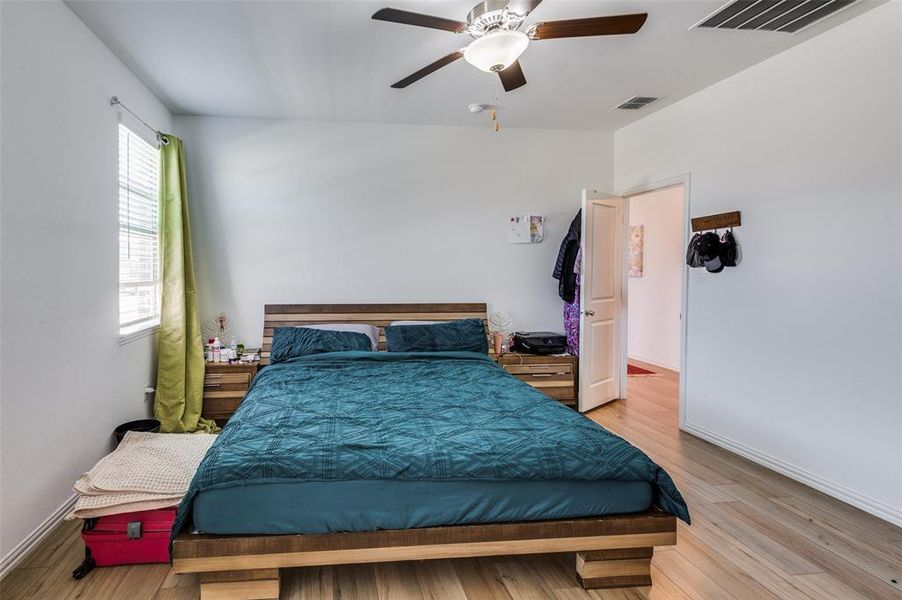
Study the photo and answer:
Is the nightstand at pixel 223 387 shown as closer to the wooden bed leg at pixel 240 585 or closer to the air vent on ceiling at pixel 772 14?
the wooden bed leg at pixel 240 585

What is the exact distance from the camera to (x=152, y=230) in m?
3.66

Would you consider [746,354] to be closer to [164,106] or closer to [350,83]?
[350,83]

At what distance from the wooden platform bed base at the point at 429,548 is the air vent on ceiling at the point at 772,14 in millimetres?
2523

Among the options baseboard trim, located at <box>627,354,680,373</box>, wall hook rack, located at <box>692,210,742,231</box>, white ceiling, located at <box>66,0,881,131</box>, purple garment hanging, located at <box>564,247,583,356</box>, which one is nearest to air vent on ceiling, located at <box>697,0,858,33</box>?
white ceiling, located at <box>66,0,881,131</box>

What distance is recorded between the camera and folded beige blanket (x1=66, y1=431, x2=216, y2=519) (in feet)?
6.84

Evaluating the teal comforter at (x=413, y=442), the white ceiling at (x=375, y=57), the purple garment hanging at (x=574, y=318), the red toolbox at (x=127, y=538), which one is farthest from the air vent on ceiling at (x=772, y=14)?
the red toolbox at (x=127, y=538)

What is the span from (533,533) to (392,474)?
609mm

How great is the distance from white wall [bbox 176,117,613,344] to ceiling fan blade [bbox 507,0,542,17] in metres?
2.51

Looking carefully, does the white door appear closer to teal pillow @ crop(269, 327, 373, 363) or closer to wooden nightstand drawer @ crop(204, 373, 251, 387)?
teal pillow @ crop(269, 327, 373, 363)

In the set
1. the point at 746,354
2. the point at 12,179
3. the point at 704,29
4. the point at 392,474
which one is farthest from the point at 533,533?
the point at 704,29

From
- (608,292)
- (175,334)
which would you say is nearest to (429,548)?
(175,334)

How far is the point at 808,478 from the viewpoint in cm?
297

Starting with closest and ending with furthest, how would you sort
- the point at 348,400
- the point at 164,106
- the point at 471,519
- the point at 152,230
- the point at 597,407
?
the point at 471,519 → the point at 348,400 → the point at 152,230 → the point at 164,106 → the point at 597,407

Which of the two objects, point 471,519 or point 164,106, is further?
point 164,106
